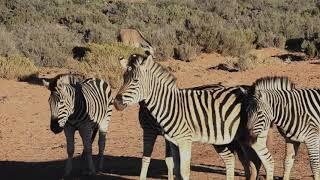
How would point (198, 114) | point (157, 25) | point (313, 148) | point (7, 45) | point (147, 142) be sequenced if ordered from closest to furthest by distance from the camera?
point (198, 114) → point (313, 148) → point (147, 142) → point (7, 45) → point (157, 25)

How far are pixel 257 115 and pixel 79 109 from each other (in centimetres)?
354

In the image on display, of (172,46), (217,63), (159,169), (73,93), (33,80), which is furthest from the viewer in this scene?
(172,46)

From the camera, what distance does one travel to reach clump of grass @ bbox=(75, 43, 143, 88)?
19656 millimetres

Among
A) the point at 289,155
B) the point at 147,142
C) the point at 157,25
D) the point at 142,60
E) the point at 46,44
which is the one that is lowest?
the point at 289,155

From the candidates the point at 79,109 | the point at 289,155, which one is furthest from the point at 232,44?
the point at 289,155

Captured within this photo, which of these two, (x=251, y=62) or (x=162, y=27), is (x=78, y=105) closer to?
(x=251, y=62)

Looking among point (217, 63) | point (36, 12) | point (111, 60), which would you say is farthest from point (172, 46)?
point (36, 12)

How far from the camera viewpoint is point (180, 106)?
825cm

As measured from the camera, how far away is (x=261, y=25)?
34.9 meters

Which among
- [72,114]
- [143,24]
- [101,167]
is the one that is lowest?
[101,167]

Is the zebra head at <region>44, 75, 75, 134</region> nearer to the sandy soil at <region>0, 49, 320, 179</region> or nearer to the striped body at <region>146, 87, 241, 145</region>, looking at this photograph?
the sandy soil at <region>0, 49, 320, 179</region>

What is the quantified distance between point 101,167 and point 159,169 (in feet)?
3.53

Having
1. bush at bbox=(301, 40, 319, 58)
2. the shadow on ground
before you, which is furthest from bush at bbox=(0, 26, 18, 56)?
the shadow on ground

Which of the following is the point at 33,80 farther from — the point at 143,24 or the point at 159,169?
the point at 143,24
